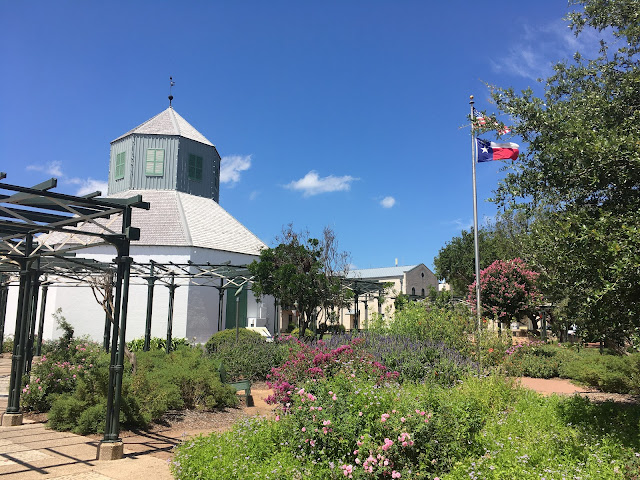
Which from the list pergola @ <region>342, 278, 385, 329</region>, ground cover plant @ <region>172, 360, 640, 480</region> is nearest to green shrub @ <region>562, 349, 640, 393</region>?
ground cover plant @ <region>172, 360, 640, 480</region>

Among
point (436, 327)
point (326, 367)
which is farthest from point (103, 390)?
point (436, 327)

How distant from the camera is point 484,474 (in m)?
4.68

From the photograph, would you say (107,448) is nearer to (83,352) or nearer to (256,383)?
(83,352)

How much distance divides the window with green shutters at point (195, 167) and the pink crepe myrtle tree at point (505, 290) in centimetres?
1730

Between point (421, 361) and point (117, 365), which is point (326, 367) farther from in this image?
point (117, 365)

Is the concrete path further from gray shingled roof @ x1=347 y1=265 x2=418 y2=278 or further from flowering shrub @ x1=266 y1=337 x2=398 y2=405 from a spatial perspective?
gray shingled roof @ x1=347 y1=265 x2=418 y2=278

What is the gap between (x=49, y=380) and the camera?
9.13m

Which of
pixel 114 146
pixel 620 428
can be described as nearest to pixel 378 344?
pixel 620 428

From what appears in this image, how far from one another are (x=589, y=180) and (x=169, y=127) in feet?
89.4

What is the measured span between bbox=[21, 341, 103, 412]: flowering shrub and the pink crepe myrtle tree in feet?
50.9

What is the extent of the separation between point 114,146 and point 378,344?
24.4m

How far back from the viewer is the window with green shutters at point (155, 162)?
2816 centimetres

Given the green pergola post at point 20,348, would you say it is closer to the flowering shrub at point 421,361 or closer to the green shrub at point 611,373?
the flowering shrub at point 421,361

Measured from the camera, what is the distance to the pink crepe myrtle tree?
20.4 meters
